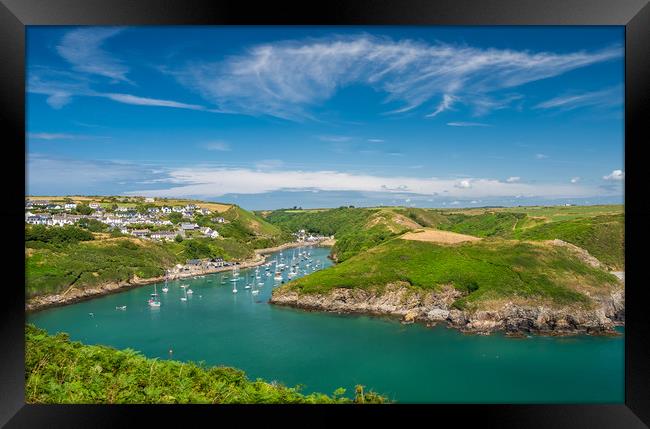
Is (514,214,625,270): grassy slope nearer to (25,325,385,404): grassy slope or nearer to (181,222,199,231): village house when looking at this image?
(25,325,385,404): grassy slope

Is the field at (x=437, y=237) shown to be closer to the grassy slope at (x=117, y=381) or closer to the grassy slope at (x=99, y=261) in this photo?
the grassy slope at (x=99, y=261)

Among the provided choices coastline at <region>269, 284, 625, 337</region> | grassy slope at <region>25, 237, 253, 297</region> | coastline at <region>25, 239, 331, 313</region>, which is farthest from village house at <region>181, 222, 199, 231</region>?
coastline at <region>269, 284, 625, 337</region>

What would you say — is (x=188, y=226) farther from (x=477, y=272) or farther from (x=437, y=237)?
(x=477, y=272)

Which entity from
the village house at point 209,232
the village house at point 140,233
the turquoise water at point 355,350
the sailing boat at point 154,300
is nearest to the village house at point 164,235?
the village house at point 140,233
